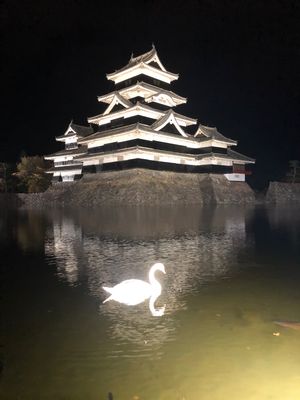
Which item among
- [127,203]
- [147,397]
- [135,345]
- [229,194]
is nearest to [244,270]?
[135,345]

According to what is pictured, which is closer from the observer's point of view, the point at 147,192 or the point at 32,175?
the point at 147,192

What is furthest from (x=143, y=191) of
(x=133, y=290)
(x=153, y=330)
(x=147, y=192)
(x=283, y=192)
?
(x=153, y=330)

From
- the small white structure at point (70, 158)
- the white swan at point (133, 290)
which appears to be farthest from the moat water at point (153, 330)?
the small white structure at point (70, 158)

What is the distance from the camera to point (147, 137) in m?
41.2

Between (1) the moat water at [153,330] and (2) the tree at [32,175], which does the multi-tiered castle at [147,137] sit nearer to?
(2) the tree at [32,175]

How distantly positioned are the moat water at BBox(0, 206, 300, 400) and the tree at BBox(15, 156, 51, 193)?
44.4 m

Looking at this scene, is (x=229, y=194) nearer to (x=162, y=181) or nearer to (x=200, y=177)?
(x=200, y=177)

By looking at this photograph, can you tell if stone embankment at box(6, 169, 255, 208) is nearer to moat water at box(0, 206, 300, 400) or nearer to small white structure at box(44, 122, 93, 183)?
small white structure at box(44, 122, 93, 183)

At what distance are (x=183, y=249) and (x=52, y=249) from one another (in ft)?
15.3

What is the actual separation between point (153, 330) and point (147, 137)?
122 ft

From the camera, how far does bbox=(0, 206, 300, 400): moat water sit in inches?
151

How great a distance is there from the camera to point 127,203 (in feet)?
124

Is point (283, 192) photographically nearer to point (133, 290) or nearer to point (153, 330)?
point (133, 290)

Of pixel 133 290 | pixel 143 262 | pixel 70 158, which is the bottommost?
pixel 143 262
